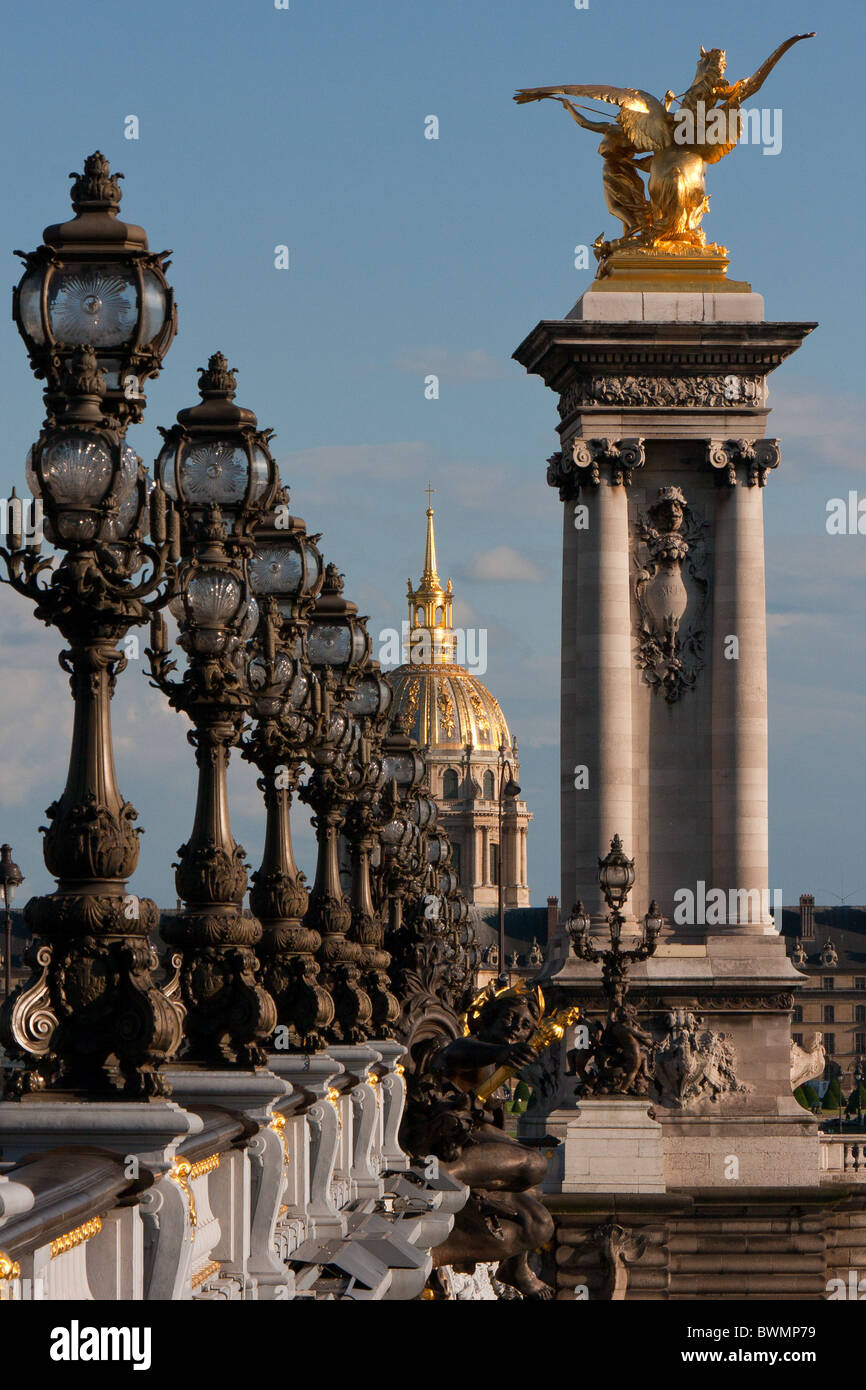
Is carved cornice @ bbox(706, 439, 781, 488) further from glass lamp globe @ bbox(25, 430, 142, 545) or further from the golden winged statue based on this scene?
glass lamp globe @ bbox(25, 430, 142, 545)

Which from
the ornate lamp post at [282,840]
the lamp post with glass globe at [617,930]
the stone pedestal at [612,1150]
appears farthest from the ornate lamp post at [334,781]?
the stone pedestal at [612,1150]

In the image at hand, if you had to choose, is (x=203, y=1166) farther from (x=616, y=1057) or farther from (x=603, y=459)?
(x=603, y=459)

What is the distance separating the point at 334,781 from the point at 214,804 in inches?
280

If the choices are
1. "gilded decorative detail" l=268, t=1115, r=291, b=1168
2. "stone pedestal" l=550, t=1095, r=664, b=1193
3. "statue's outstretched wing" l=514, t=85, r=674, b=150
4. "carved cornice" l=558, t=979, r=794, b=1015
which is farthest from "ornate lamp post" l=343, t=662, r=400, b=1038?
"statue's outstretched wing" l=514, t=85, r=674, b=150

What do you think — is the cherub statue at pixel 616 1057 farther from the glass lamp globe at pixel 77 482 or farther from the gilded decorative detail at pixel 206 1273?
the glass lamp globe at pixel 77 482

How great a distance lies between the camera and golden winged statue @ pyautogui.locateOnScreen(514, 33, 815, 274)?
50312mm

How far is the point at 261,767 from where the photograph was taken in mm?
18953

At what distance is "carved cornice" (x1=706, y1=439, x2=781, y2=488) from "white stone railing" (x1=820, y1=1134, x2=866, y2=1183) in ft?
38.1

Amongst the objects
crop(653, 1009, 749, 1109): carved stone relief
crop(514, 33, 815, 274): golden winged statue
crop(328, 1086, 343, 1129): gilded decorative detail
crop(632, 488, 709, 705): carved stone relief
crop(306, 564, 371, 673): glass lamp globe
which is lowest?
crop(653, 1009, 749, 1109): carved stone relief

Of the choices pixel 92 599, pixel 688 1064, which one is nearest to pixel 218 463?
pixel 92 599

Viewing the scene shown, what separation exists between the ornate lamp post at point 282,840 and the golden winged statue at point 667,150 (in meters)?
31.8

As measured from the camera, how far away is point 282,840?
61.9 ft

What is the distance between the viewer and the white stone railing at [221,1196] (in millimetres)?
10094
